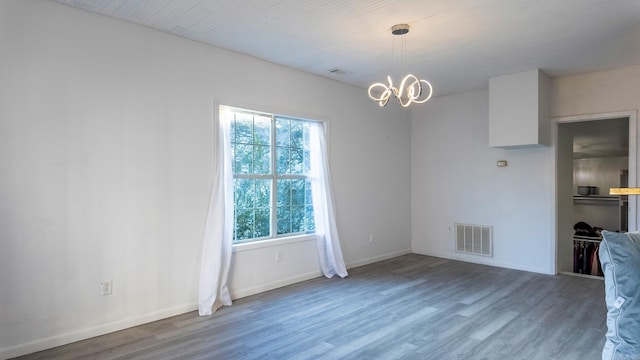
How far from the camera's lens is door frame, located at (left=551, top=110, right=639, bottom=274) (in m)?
4.74

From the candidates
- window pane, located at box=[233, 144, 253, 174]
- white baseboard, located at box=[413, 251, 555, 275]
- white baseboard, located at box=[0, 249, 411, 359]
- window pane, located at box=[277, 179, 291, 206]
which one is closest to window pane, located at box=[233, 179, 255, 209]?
window pane, located at box=[233, 144, 253, 174]

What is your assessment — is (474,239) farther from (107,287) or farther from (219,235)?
(107,287)

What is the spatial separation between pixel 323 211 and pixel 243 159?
134 cm

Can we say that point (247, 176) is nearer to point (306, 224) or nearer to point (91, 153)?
point (306, 224)

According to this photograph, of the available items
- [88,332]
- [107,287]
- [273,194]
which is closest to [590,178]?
[273,194]

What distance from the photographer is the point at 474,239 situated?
6098mm

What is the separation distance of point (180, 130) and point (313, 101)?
6.43 ft

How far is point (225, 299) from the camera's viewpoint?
13.2ft

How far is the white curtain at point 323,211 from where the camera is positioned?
5125 mm

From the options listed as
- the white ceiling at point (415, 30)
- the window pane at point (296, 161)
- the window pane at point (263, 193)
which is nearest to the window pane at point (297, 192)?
the window pane at point (296, 161)

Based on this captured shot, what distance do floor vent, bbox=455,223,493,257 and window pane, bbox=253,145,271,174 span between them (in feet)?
11.4

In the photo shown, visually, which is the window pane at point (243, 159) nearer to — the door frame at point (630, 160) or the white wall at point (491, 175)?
the white wall at point (491, 175)

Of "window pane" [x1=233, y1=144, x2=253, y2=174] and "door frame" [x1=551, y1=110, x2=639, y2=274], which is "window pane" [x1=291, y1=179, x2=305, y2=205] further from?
"door frame" [x1=551, y1=110, x2=639, y2=274]

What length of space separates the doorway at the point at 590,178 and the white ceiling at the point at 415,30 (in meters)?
1.26
